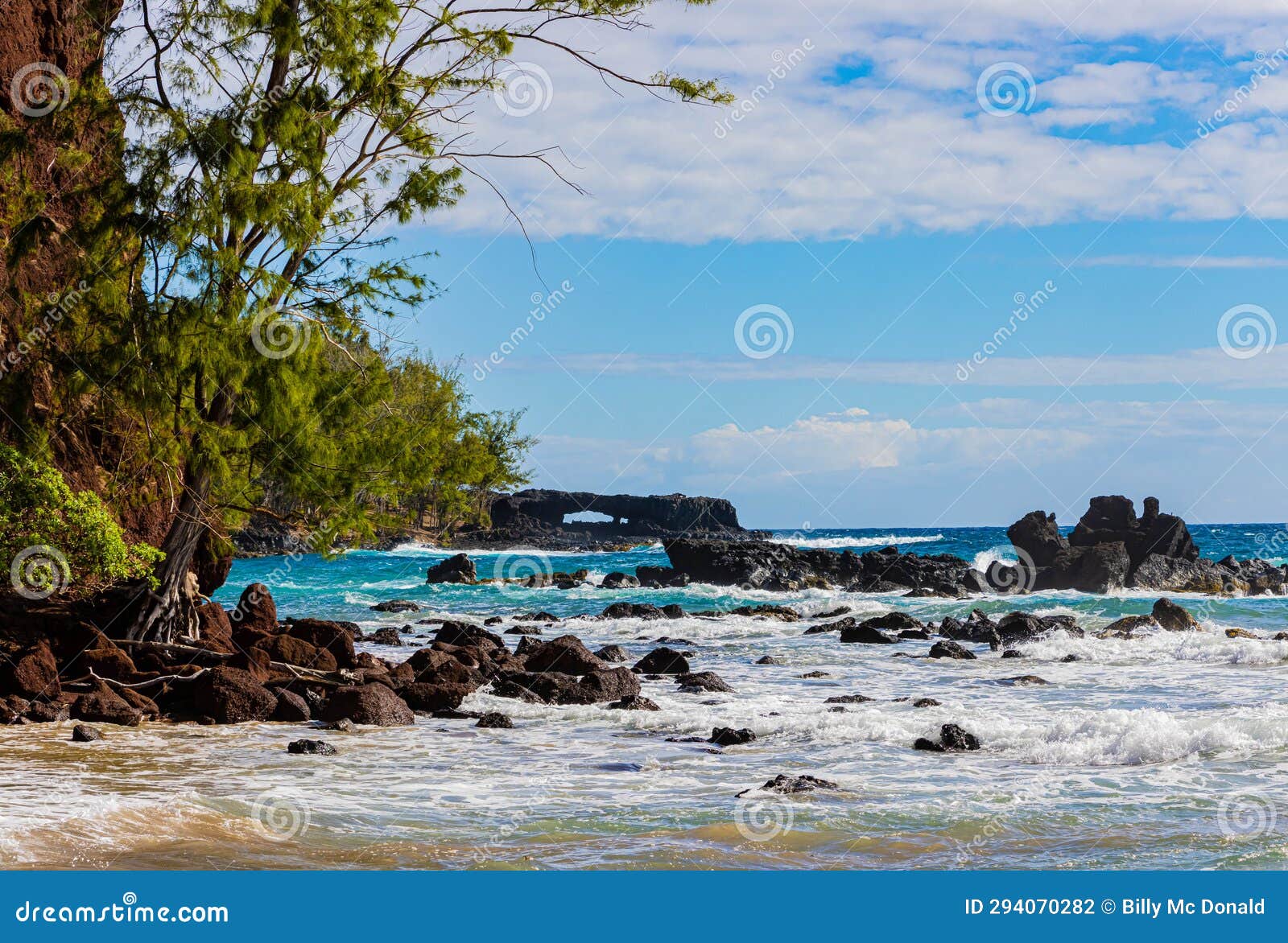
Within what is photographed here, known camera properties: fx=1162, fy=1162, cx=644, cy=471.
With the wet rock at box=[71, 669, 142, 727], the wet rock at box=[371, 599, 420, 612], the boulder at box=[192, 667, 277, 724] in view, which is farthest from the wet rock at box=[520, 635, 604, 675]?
the wet rock at box=[371, 599, 420, 612]

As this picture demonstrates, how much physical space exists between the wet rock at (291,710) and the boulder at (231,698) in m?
0.07

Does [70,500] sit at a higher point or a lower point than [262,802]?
higher

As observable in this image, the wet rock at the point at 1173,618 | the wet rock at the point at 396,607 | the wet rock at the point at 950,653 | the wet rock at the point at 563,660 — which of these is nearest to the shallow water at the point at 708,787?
the wet rock at the point at 563,660

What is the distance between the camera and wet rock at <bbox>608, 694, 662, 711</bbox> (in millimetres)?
14891

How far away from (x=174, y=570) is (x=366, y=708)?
417cm

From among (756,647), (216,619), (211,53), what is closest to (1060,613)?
(756,647)

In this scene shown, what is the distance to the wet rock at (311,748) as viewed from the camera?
38.4ft

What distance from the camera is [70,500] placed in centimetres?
1476

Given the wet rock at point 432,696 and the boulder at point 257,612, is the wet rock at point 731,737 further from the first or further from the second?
the boulder at point 257,612

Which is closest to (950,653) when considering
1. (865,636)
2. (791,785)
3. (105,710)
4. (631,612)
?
(865,636)

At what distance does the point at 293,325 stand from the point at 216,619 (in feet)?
15.7

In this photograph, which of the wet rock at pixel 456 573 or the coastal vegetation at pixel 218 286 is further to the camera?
the wet rock at pixel 456 573

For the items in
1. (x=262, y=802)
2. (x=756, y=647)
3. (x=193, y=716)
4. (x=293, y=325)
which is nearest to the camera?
(x=262, y=802)

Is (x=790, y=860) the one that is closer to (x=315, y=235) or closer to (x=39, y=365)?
(x=315, y=235)
